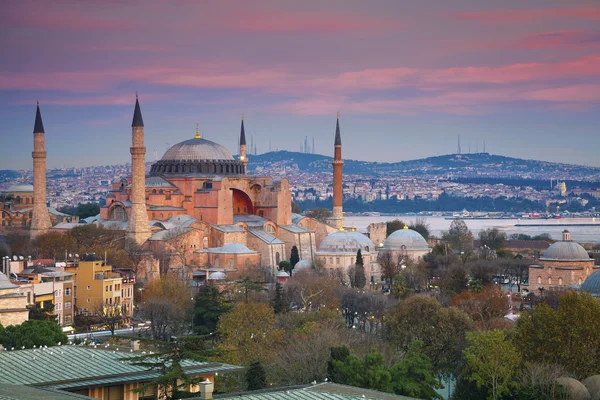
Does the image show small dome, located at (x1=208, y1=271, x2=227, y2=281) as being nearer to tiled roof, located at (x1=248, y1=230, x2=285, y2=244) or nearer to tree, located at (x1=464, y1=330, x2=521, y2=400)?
tiled roof, located at (x1=248, y1=230, x2=285, y2=244)

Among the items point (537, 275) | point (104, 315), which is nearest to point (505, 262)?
point (537, 275)

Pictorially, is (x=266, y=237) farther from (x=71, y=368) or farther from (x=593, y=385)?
(x=71, y=368)

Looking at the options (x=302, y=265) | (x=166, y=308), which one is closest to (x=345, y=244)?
(x=302, y=265)

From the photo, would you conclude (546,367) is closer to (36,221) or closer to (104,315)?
(104,315)

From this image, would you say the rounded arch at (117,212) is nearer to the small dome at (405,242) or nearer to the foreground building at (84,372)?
the small dome at (405,242)

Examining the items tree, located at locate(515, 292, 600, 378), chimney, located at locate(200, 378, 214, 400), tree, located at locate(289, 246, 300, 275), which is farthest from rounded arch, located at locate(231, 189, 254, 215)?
chimney, located at locate(200, 378, 214, 400)

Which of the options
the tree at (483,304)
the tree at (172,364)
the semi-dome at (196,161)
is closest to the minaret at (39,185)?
the semi-dome at (196,161)
